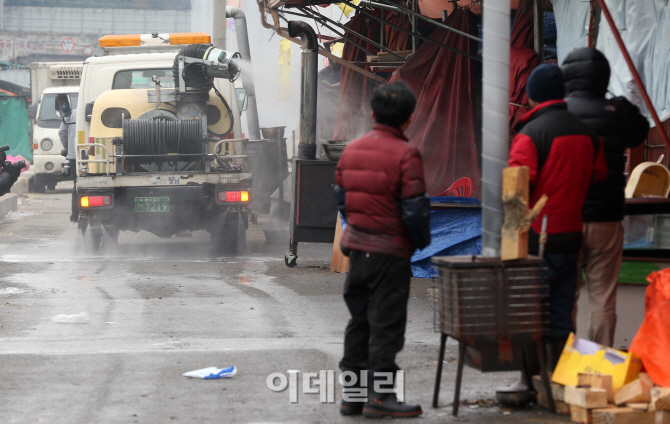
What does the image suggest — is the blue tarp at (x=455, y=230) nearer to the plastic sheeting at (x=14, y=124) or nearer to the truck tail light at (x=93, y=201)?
the truck tail light at (x=93, y=201)

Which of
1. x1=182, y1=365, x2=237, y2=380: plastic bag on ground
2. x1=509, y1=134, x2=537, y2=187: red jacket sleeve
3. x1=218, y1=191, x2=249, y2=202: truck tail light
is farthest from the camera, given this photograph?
x1=218, y1=191, x2=249, y2=202: truck tail light

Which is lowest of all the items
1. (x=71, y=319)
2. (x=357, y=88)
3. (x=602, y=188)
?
(x=71, y=319)

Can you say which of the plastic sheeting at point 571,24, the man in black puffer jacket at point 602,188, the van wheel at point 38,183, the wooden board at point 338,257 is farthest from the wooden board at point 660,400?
the van wheel at point 38,183

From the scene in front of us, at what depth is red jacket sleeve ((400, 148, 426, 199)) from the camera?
417 cm

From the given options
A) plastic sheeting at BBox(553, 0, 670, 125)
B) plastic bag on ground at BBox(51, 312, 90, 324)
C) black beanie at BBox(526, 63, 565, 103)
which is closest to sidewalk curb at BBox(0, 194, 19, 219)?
plastic bag on ground at BBox(51, 312, 90, 324)

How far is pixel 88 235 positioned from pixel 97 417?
796 centimetres

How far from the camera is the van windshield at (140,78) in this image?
42.2 ft

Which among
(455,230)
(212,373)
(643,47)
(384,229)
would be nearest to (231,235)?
(455,230)

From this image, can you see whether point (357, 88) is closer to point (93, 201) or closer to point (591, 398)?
point (93, 201)

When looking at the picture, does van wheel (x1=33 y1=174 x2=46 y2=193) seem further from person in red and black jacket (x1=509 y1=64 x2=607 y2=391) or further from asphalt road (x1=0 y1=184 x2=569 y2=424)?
person in red and black jacket (x1=509 y1=64 x2=607 y2=391)

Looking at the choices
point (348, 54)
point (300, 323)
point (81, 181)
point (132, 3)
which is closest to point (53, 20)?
point (132, 3)

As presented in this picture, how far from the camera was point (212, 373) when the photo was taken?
5.29m

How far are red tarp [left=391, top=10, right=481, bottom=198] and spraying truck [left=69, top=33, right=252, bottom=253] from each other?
2.62 m

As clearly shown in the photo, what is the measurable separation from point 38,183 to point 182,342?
19069 millimetres
